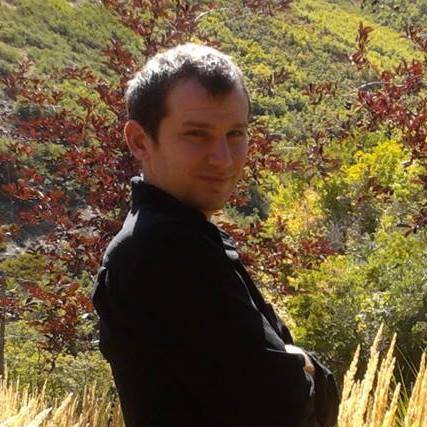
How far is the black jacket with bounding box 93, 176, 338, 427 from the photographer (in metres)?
1.22

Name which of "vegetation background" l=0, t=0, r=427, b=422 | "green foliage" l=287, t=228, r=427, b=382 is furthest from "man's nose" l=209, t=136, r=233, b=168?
"green foliage" l=287, t=228, r=427, b=382

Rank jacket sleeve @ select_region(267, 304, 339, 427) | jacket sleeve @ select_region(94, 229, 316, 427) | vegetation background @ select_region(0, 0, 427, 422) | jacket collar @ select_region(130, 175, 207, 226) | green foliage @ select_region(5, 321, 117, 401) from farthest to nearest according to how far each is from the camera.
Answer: green foliage @ select_region(5, 321, 117, 401) → vegetation background @ select_region(0, 0, 427, 422) → jacket sleeve @ select_region(267, 304, 339, 427) → jacket collar @ select_region(130, 175, 207, 226) → jacket sleeve @ select_region(94, 229, 316, 427)

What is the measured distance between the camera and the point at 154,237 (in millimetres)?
1266

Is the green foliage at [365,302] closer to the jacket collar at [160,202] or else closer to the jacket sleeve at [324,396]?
the jacket sleeve at [324,396]

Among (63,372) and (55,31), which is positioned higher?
(55,31)

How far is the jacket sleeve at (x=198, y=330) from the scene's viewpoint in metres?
1.22

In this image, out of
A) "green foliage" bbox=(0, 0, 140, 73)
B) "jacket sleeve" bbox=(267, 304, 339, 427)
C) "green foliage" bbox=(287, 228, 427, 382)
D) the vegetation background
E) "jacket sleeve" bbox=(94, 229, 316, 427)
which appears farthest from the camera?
"green foliage" bbox=(0, 0, 140, 73)

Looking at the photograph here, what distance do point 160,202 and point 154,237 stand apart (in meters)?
0.12

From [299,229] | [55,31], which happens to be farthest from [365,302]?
[55,31]

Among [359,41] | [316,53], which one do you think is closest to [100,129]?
[359,41]

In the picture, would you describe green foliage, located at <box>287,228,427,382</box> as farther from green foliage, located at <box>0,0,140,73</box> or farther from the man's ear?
green foliage, located at <box>0,0,140,73</box>

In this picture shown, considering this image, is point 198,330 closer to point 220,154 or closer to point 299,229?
point 220,154

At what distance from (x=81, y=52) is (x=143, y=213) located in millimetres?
37321

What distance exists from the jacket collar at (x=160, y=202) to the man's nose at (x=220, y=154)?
0.10 m
